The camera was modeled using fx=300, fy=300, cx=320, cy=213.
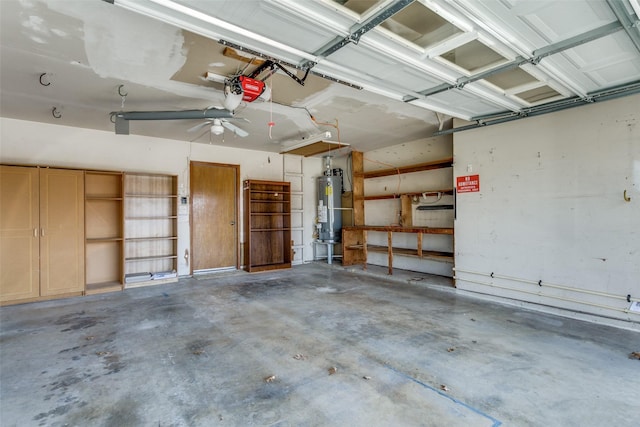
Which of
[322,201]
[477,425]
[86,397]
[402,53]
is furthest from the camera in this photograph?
[322,201]

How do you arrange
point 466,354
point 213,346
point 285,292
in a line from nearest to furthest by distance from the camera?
point 466,354, point 213,346, point 285,292

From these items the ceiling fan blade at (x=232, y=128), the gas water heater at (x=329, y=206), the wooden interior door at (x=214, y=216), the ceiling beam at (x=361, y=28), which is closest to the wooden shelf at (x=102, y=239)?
the wooden interior door at (x=214, y=216)

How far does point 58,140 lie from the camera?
491cm

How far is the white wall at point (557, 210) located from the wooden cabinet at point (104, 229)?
5746 mm

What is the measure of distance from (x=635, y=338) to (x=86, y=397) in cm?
474

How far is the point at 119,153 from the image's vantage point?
A: 5398 millimetres

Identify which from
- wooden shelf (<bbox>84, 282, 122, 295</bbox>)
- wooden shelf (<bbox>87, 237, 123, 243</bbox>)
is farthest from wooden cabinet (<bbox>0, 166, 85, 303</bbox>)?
wooden shelf (<bbox>87, 237, 123, 243</bbox>)

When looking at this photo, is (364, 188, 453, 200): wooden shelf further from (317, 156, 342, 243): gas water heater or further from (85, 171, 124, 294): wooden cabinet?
(85, 171, 124, 294): wooden cabinet

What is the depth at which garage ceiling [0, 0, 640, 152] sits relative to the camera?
6.28 ft

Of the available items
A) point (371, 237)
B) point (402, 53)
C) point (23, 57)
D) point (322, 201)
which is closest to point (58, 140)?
point (23, 57)

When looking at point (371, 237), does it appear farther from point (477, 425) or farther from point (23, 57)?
point (23, 57)

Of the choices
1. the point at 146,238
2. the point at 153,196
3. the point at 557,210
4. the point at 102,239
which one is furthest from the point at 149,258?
the point at 557,210

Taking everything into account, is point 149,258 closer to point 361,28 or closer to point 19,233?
point 19,233

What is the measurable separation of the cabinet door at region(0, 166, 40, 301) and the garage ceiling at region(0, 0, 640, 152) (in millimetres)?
1006
